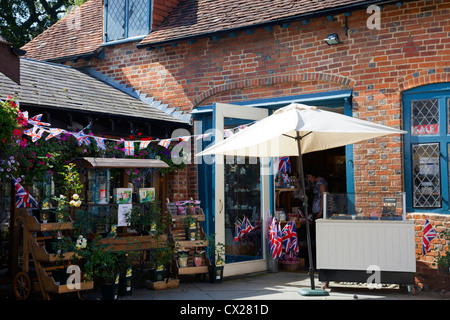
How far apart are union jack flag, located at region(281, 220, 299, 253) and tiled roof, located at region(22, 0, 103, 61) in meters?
5.45

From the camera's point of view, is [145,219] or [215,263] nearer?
[145,219]

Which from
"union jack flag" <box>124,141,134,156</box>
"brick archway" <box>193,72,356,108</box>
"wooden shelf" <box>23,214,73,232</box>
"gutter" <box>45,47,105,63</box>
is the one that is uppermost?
"gutter" <box>45,47,105,63</box>

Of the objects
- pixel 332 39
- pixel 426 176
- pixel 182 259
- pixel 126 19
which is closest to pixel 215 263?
pixel 182 259

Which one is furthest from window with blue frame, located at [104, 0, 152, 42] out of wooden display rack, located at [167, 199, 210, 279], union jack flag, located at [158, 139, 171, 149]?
wooden display rack, located at [167, 199, 210, 279]

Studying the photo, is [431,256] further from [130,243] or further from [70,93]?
[70,93]

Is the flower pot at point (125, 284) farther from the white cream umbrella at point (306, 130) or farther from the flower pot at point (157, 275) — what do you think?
the white cream umbrella at point (306, 130)

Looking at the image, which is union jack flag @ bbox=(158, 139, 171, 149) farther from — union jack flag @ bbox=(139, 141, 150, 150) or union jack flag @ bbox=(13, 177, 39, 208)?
union jack flag @ bbox=(13, 177, 39, 208)

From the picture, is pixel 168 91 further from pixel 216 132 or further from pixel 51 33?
pixel 51 33

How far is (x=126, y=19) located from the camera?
1133cm

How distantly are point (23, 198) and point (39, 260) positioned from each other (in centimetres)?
88

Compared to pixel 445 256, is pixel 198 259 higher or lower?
lower

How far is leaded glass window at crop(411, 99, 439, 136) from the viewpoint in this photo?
7.77m
